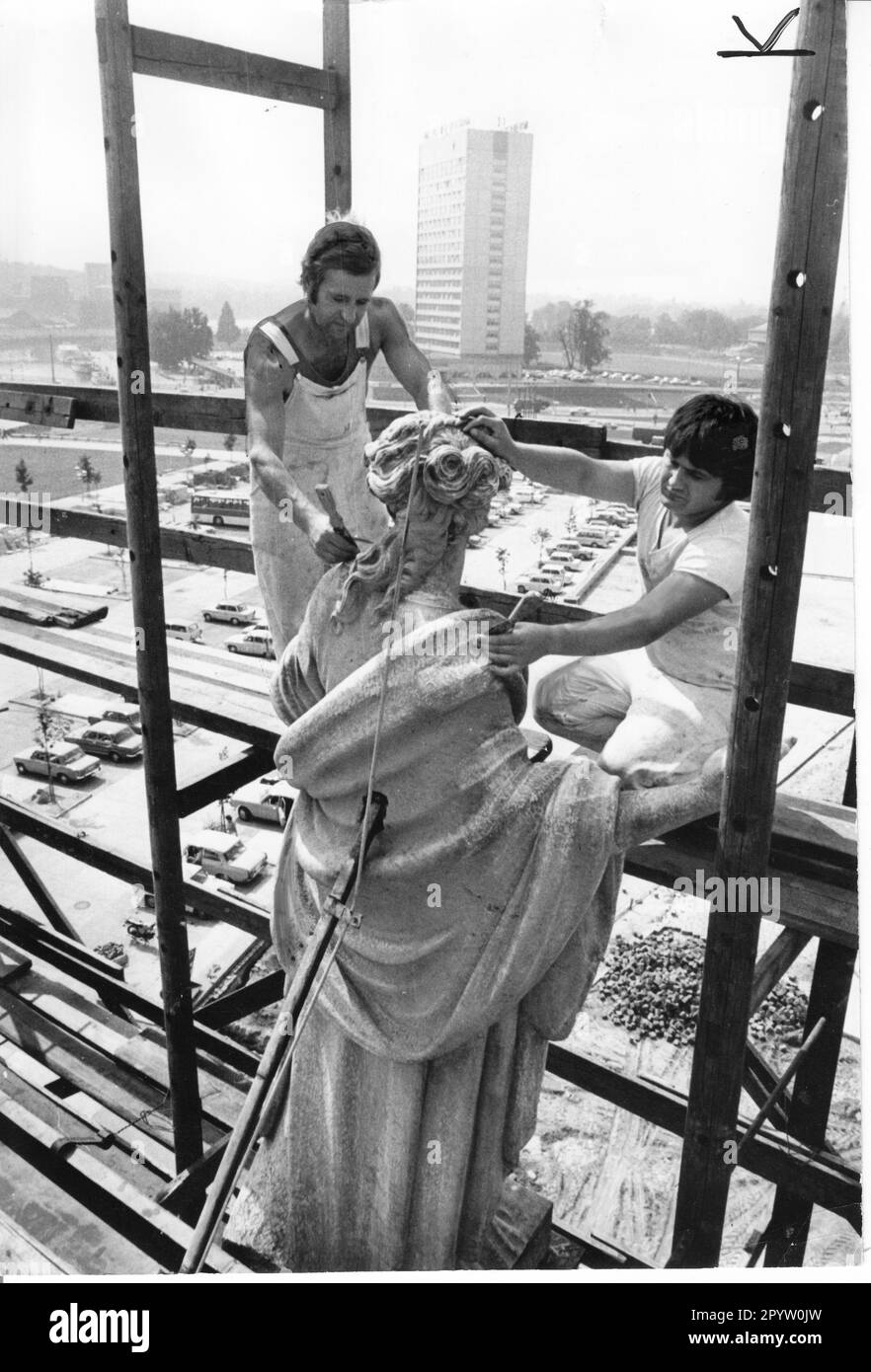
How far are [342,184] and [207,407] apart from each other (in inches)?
42.4

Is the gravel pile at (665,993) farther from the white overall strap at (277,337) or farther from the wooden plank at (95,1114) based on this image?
the white overall strap at (277,337)

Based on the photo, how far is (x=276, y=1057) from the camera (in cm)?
275

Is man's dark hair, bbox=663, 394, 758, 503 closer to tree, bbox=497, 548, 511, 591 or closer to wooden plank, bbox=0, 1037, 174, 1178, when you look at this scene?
tree, bbox=497, 548, 511, 591

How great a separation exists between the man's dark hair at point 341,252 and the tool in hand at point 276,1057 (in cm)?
161

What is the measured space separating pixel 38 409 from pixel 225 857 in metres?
6.52

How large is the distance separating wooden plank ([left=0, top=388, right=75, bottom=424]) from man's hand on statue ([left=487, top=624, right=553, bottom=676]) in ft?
10.0

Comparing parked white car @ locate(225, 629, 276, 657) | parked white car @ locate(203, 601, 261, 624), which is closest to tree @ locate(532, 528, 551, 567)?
parked white car @ locate(225, 629, 276, 657)

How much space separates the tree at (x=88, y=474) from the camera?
17.5 feet

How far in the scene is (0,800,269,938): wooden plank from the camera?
17.7ft

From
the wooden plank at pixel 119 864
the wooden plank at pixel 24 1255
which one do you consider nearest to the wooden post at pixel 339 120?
the wooden plank at pixel 119 864

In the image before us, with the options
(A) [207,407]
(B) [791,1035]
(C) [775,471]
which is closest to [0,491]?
(A) [207,407]

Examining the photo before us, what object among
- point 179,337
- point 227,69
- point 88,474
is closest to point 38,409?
point 88,474

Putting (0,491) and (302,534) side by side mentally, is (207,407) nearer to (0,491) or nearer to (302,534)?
(302,534)

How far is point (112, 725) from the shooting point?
14.7 metres
